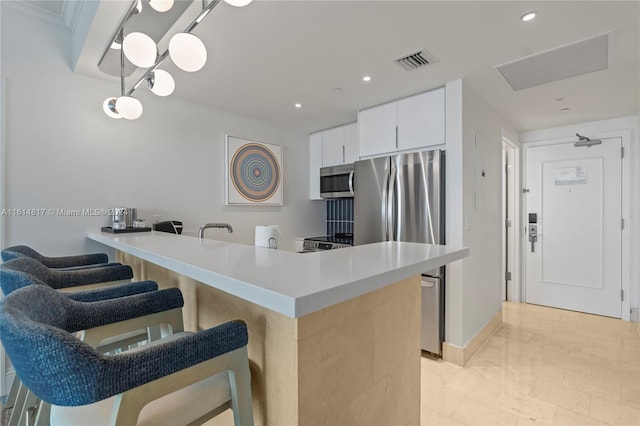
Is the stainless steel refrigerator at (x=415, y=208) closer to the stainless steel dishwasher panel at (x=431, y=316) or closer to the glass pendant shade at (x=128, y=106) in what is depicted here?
the stainless steel dishwasher panel at (x=431, y=316)

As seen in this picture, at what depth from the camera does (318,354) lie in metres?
0.84

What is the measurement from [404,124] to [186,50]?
6.78 ft

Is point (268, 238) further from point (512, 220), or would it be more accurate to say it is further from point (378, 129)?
point (512, 220)

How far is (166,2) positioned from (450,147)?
2.13m

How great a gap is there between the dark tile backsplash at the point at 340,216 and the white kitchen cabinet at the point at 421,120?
1.49 metres

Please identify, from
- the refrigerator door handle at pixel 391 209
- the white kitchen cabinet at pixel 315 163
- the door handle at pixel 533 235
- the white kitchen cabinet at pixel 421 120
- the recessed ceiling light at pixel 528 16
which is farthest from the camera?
the white kitchen cabinet at pixel 315 163

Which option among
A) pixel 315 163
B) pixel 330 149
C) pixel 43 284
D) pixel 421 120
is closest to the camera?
pixel 43 284

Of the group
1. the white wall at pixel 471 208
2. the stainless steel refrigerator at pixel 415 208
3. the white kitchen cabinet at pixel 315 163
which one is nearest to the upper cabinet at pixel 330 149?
the white kitchen cabinet at pixel 315 163

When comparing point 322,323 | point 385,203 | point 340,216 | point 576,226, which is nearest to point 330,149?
point 340,216

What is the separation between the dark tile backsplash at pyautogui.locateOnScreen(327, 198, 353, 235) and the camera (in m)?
4.13

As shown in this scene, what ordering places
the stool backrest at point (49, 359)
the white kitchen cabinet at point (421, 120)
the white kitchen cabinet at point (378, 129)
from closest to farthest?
the stool backrest at point (49, 359) < the white kitchen cabinet at point (421, 120) < the white kitchen cabinet at point (378, 129)

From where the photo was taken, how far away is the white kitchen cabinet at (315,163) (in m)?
3.99

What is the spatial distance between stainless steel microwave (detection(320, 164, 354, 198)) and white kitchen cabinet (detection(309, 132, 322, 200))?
0.48 feet

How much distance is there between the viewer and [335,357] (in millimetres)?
885
